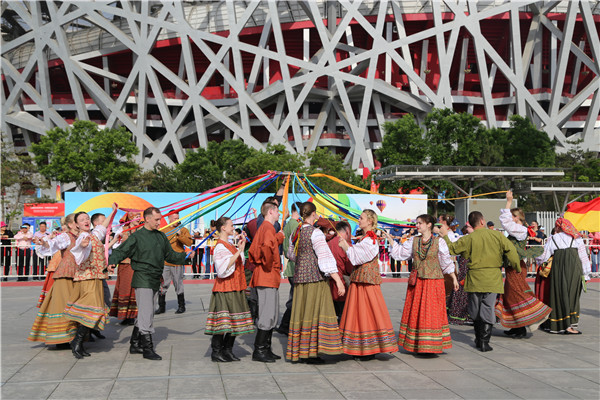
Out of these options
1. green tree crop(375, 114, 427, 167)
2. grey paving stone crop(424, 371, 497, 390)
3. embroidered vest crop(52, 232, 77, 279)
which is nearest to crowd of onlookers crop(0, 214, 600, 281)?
embroidered vest crop(52, 232, 77, 279)

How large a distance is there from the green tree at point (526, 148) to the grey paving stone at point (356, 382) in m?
28.2

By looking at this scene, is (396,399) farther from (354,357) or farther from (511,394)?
(354,357)

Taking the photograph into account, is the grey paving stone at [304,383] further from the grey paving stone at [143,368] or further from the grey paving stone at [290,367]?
the grey paving stone at [143,368]

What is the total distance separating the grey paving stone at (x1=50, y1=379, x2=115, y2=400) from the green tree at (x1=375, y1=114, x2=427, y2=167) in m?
27.1

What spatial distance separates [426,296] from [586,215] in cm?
526

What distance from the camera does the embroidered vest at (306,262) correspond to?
7230 mm

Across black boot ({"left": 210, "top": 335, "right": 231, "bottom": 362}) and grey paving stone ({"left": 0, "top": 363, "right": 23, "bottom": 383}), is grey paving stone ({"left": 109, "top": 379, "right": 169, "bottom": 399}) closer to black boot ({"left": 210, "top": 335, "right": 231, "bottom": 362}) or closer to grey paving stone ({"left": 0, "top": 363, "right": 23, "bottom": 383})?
black boot ({"left": 210, "top": 335, "right": 231, "bottom": 362})

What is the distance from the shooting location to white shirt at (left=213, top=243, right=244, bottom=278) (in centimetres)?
727

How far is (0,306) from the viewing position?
12.0 metres

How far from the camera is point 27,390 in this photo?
5.96 metres

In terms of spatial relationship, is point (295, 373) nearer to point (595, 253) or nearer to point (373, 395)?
point (373, 395)

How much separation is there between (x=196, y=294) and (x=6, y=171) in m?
24.7

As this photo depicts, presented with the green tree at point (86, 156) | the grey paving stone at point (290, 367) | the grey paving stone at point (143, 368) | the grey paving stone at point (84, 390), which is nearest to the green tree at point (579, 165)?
the green tree at point (86, 156)

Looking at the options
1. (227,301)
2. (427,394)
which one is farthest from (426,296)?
(227,301)
